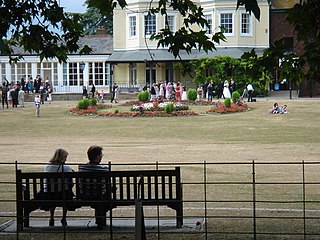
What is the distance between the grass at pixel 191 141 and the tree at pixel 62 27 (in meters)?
2.92

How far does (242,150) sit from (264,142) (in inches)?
125

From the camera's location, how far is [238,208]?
43.8 feet

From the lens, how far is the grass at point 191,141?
1950cm

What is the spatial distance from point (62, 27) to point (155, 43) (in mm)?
51707

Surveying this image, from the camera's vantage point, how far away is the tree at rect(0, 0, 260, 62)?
438 inches

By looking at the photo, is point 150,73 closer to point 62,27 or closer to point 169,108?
point 169,108

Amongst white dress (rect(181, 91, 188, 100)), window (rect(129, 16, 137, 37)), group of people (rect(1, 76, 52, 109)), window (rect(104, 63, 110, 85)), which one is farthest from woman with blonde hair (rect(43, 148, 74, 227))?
window (rect(104, 63, 110, 85))

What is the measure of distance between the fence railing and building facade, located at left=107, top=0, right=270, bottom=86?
43508mm

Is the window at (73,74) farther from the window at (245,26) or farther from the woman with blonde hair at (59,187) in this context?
the woman with blonde hair at (59,187)

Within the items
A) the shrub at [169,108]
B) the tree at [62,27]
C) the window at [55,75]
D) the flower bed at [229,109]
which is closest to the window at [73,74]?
the window at [55,75]

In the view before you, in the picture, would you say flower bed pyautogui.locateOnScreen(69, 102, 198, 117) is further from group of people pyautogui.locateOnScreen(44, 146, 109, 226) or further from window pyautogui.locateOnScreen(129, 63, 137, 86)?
group of people pyautogui.locateOnScreen(44, 146, 109, 226)

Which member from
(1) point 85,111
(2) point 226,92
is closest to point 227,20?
(2) point 226,92

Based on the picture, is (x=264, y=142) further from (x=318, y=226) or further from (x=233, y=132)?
(x=318, y=226)

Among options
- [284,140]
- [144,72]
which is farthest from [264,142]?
[144,72]
